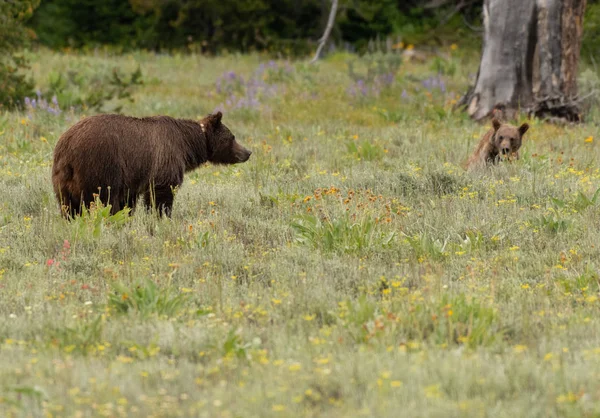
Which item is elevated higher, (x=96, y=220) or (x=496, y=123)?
(x=496, y=123)

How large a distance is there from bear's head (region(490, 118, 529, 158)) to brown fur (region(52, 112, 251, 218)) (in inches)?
141

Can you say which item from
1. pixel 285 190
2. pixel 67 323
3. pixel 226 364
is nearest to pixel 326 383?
pixel 226 364

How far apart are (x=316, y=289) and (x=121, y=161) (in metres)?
2.41

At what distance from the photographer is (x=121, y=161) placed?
7.09m

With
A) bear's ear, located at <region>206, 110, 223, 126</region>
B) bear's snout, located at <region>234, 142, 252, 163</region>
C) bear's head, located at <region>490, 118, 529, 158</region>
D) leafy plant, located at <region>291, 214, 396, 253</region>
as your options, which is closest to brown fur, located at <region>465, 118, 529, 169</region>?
bear's head, located at <region>490, 118, 529, 158</region>

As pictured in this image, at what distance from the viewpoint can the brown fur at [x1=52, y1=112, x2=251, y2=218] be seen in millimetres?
6883

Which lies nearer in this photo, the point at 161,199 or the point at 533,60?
the point at 161,199

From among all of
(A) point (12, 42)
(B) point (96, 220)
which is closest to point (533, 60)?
(A) point (12, 42)

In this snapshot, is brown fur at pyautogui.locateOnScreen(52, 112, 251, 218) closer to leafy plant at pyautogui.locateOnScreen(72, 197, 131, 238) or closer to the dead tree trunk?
leafy plant at pyautogui.locateOnScreen(72, 197, 131, 238)

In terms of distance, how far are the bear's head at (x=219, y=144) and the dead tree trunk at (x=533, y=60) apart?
223 inches

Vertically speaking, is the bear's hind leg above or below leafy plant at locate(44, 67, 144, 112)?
below

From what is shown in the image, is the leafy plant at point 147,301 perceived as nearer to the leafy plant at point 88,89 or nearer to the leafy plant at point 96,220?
the leafy plant at point 96,220

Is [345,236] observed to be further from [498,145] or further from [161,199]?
[498,145]

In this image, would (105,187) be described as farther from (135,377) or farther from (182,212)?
(135,377)
